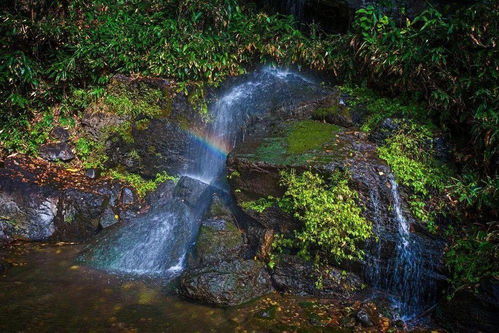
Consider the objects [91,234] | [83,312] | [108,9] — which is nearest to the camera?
[83,312]

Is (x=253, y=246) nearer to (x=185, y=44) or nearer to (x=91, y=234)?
(x=91, y=234)

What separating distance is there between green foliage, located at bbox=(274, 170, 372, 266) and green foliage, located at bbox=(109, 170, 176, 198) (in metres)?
3.45

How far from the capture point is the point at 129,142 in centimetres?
745

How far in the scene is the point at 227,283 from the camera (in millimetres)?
4320

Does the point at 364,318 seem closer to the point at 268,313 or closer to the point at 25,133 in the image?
the point at 268,313

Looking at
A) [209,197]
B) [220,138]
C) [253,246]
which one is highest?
[220,138]

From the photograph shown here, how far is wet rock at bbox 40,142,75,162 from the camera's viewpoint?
7.05 m

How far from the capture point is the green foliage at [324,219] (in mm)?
4660

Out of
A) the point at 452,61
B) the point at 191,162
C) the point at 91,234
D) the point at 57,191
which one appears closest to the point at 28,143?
the point at 57,191

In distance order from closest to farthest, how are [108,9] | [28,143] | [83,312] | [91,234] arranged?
[83,312], [91,234], [28,143], [108,9]

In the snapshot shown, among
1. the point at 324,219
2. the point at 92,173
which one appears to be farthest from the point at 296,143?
the point at 92,173

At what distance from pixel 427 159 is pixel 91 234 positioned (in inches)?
A: 257

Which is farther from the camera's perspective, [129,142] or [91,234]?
[129,142]

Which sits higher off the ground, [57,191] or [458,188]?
[458,188]
